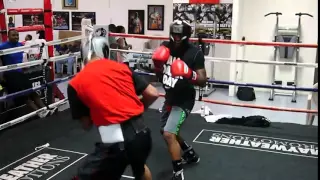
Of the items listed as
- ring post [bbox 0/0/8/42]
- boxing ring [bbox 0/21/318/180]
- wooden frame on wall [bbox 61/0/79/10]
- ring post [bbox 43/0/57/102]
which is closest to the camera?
boxing ring [bbox 0/21/318/180]

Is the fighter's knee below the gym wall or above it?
below

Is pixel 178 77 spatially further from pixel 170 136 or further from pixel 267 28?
pixel 267 28

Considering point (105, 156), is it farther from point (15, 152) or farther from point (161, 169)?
point (15, 152)

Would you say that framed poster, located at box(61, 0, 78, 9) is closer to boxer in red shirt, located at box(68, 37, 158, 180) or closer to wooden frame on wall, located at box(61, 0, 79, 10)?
wooden frame on wall, located at box(61, 0, 79, 10)

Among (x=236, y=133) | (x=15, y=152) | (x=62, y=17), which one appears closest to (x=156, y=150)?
(x=236, y=133)

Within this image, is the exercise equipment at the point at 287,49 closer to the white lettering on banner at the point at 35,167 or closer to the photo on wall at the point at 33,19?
the white lettering on banner at the point at 35,167

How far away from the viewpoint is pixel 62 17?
906 centimetres

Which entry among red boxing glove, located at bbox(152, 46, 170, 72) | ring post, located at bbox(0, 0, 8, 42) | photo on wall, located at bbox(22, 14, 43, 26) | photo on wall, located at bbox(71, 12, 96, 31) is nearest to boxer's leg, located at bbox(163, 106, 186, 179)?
red boxing glove, located at bbox(152, 46, 170, 72)

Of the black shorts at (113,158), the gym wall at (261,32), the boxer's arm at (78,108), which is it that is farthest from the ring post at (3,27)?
the gym wall at (261,32)

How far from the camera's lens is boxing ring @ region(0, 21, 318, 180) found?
298cm

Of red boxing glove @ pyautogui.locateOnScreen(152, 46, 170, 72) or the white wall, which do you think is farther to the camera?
the white wall

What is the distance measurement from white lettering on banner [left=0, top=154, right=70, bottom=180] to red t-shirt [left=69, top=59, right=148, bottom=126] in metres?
1.30

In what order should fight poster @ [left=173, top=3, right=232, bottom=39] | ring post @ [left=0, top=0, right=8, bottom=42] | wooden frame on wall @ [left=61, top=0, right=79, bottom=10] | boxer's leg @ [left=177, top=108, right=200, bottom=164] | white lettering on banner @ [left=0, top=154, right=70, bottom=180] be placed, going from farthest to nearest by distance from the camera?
wooden frame on wall @ [left=61, top=0, right=79, bottom=10] → fight poster @ [left=173, top=3, right=232, bottom=39] → ring post @ [left=0, top=0, right=8, bottom=42] → boxer's leg @ [left=177, top=108, right=200, bottom=164] → white lettering on banner @ [left=0, top=154, right=70, bottom=180]

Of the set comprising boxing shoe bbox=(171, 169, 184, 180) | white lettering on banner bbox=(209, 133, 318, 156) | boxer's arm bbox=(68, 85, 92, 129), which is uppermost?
boxer's arm bbox=(68, 85, 92, 129)
